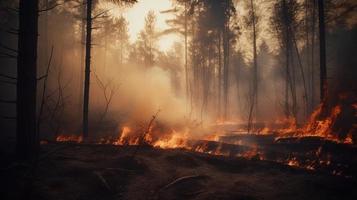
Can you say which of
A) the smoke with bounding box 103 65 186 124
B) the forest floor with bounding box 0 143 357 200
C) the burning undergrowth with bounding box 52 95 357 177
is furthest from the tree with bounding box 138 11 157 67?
the forest floor with bounding box 0 143 357 200

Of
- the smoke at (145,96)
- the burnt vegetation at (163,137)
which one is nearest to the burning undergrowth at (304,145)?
the burnt vegetation at (163,137)

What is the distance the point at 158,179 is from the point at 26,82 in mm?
4245

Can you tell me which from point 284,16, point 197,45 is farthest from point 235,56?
point 284,16

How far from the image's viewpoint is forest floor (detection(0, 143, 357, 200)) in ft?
19.2

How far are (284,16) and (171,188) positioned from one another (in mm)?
20610

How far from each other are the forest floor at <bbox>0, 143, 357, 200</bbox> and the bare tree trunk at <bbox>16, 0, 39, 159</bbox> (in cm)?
62

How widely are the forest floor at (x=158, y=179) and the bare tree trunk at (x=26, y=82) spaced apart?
0.62m

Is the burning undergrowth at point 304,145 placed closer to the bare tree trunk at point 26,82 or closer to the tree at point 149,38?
the bare tree trunk at point 26,82

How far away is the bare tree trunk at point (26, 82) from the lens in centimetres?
694

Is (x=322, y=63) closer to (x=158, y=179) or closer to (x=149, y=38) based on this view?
(x=158, y=179)

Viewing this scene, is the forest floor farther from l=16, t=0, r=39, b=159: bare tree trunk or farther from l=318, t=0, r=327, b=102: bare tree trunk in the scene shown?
l=318, t=0, r=327, b=102: bare tree trunk

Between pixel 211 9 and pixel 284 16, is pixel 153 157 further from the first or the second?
pixel 211 9

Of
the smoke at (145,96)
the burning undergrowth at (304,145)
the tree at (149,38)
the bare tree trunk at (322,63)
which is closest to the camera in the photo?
the burning undergrowth at (304,145)

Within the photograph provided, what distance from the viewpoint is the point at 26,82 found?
700 cm
